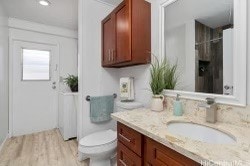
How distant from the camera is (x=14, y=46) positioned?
2.76 m

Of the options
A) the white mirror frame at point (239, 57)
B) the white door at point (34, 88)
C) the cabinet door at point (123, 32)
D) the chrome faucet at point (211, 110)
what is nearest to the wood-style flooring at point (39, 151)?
the white door at point (34, 88)

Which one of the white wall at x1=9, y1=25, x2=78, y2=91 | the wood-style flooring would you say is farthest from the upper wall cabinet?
the white wall at x1=9, y1=25, x2=78, y2=91

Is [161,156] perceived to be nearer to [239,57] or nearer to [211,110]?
[211,110]

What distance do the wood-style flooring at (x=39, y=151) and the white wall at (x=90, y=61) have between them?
1.41ft

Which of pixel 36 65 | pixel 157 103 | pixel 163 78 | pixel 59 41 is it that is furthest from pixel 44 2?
pixel 157 103

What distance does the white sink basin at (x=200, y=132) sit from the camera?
34.6 inches

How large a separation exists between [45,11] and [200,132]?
2752 millimetres

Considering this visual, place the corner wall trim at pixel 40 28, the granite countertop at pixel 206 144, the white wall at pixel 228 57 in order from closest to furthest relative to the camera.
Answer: the granite countertop at pixel 206 144
the white wall at pixel 228 57
the corner wall trim at pixel 40 28

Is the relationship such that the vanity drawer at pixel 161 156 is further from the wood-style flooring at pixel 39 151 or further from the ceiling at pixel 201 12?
the wood-style flooring at pixel 39 151

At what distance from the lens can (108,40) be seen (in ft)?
6.18

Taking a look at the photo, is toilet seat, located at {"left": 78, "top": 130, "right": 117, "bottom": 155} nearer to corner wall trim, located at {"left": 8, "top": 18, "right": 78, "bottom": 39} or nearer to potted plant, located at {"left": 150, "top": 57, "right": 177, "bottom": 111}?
potted plant, located at {"left": 150, "top": 57, "right": 177, "bottom": 111}

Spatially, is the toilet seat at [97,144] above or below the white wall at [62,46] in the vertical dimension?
below

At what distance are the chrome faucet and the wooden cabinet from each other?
45cm

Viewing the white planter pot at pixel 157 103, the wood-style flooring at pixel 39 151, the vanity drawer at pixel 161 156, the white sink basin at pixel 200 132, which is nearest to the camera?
the vanity drawer at pixel 161 156
